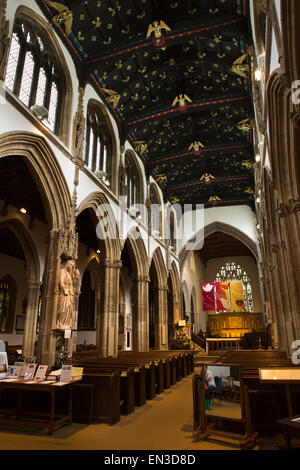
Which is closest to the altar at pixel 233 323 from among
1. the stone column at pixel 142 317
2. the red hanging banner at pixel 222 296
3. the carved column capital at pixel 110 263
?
→ the red hanging banner at pixel 222 296

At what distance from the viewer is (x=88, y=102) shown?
12.0 metres

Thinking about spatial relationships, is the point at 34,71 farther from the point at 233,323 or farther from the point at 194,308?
the point at 233,323

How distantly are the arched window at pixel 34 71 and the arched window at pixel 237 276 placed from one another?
86.1 feet

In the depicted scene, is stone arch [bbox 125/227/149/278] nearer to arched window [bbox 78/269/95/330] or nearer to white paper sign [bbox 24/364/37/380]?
arched window [bbox 78/269/95/330]

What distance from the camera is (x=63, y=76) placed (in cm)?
1054

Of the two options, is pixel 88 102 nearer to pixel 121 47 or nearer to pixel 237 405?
pixel 121 47

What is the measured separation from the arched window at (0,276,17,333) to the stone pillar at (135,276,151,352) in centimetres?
619

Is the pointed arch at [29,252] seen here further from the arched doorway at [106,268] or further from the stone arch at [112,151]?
the stone arch at [112,151]

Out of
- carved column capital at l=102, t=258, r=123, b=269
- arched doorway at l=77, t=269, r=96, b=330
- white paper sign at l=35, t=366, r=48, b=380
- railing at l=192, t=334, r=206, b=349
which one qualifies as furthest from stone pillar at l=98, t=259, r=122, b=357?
railing at l=192, t=334, r=206, b=349

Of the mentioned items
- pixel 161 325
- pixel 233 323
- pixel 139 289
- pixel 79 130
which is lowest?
pixel 161 325

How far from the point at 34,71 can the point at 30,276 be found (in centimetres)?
777

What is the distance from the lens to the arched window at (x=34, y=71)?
28.1 ft

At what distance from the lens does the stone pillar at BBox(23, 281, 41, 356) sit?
41.2ft

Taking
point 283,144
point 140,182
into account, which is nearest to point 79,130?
point 140,182
